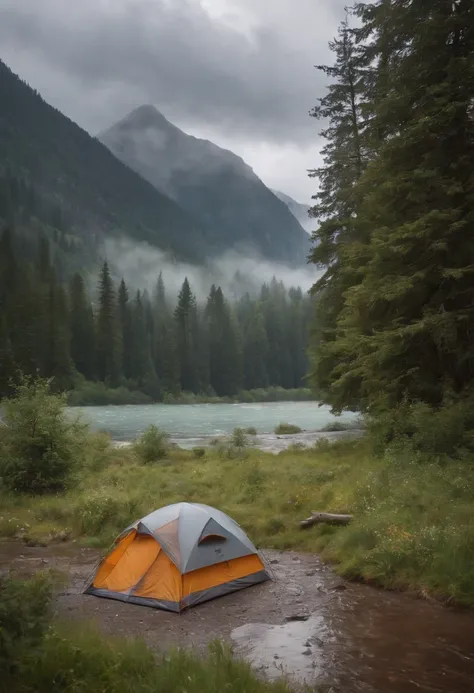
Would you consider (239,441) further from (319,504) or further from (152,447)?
(319,504)

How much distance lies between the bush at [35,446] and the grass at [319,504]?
807mm

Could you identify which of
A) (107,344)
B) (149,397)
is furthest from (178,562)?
(149,397)

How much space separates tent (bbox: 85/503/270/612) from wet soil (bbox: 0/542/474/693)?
0.26 metres

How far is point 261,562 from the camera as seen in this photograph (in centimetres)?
1138

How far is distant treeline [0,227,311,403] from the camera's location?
78.6 meters

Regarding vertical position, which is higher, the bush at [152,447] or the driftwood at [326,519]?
the bush at [152,447]

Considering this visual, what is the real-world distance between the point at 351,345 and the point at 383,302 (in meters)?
1.69

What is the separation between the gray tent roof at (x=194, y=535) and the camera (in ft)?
33.6

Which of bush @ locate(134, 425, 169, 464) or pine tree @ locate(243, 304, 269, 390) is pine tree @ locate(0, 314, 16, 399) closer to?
bush @ locate(134, 425, 169, 464)

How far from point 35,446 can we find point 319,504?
9858 mm

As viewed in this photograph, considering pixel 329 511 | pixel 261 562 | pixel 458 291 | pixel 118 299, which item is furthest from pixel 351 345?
pixel 118 299

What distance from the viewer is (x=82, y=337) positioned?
9338cm

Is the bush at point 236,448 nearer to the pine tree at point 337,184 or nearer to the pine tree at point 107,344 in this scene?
the pine tree at point 337,184

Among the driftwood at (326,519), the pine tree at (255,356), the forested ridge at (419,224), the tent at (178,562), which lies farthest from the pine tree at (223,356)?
the tent at (178,562)
